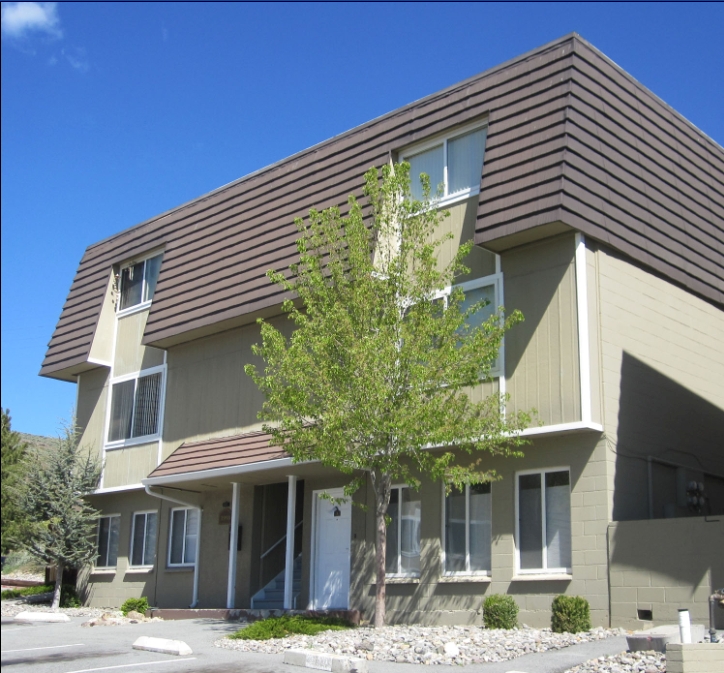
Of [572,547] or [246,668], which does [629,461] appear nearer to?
[572,547]

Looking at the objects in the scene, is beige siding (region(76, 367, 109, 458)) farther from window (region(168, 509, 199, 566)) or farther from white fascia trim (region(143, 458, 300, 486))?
white fascia trim (region(143, 458, 300, 486))

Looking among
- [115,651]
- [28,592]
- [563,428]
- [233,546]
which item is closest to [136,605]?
[233,546]

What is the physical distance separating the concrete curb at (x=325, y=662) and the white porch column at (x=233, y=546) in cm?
827

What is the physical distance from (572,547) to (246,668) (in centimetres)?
565

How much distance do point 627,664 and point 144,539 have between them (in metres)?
14.9

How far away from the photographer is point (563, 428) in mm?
14414

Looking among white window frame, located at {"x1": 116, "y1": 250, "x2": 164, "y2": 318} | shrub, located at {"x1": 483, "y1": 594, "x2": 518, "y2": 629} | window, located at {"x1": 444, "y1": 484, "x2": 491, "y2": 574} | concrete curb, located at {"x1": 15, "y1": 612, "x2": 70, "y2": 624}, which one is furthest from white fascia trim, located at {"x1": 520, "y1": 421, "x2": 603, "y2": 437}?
white window frame, located at {"x1": 116, "y1": 250, "x2": 164, "y2": 318}

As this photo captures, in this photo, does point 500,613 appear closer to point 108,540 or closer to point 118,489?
point 118,489

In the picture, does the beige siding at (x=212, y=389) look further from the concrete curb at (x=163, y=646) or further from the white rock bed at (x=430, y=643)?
the concrete curb at (x=163, y=646)

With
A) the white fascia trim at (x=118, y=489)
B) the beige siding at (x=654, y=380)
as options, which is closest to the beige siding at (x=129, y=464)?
the white fascia trim at (x=118, y=489)

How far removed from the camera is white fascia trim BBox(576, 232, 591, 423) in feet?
47.1

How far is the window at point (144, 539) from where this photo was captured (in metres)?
22.6

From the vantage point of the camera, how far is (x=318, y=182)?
64.1ft

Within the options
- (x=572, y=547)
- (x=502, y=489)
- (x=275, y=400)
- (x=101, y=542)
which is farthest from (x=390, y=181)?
(x=101, y=542)
